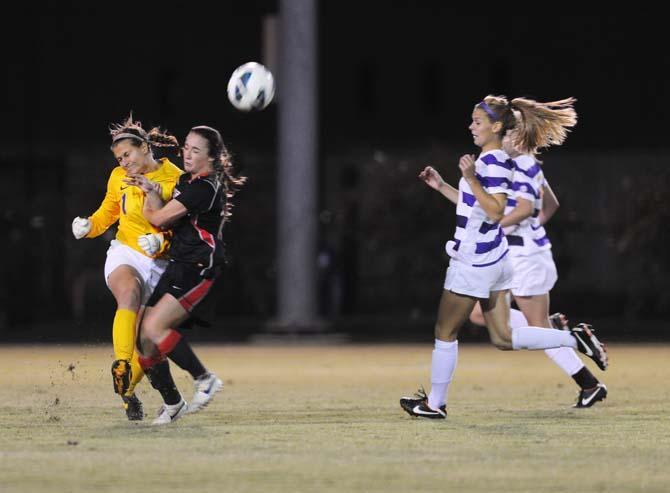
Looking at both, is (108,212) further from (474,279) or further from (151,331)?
(474,279)

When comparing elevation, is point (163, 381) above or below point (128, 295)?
below

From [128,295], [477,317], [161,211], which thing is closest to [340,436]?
[128,295]

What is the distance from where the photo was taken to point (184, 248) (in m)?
11.1

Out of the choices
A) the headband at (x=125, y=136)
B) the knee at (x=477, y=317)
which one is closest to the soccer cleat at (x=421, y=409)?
the knee at (x=477, y=317)

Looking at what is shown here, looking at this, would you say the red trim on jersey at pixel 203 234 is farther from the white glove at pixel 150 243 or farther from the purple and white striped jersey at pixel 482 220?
the purple and white striped jersey at pixel 482 220

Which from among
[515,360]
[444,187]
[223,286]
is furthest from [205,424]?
[223,286]

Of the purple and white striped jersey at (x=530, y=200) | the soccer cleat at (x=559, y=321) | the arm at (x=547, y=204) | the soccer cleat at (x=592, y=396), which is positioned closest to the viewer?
the purple and white striped jersey at (x=530, y=200)

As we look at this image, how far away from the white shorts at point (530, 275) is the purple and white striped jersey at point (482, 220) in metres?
1.42

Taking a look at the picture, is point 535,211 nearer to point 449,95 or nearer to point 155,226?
point 155,226

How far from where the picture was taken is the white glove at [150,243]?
11.0m

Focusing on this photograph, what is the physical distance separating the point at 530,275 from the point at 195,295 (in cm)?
298

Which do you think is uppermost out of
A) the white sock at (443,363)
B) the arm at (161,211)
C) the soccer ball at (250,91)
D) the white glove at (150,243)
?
the soccer ball at (250,91)

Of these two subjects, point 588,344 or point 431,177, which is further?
point 588,344

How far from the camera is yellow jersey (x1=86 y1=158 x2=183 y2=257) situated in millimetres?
11375
